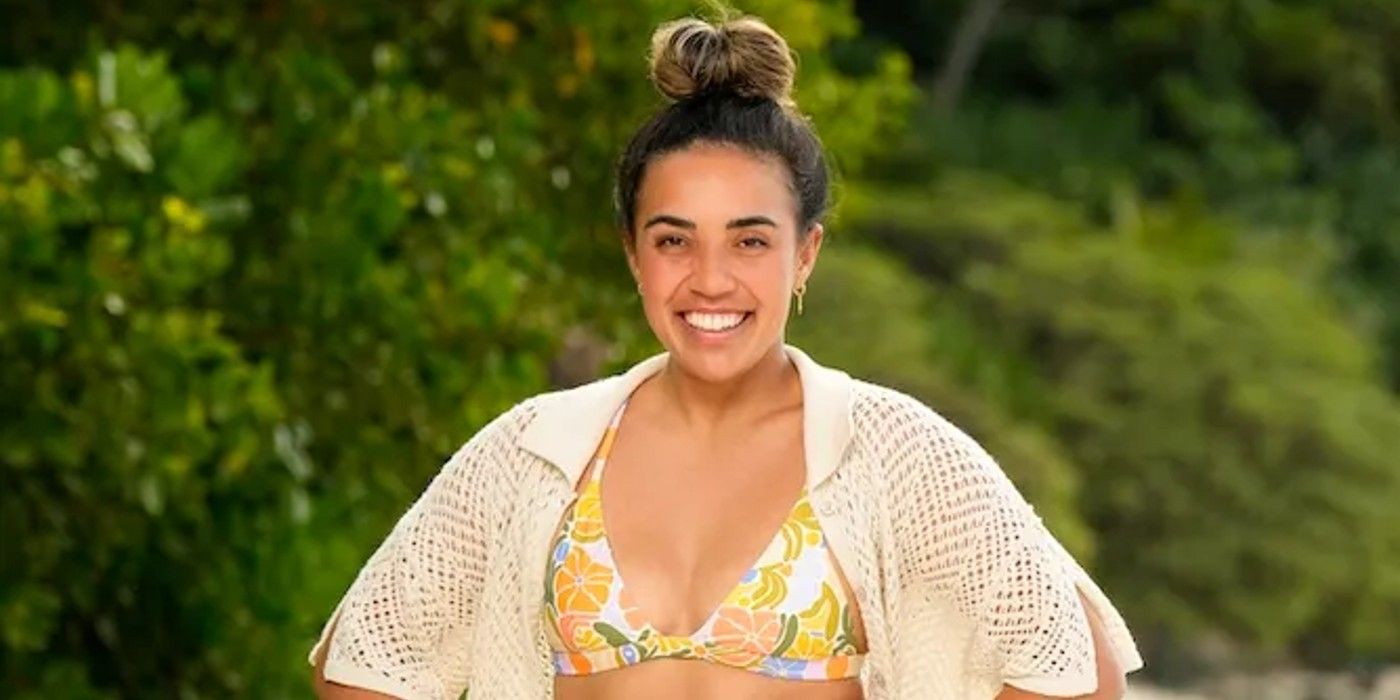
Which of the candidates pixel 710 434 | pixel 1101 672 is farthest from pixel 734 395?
pixel 1101 672

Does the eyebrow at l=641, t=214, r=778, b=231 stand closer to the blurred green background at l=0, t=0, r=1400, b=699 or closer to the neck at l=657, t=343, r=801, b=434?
the neck at l=657, t=343, r=801, b=434

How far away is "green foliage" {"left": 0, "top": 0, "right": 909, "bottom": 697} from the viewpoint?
20.2ft

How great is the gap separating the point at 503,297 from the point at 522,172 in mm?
735

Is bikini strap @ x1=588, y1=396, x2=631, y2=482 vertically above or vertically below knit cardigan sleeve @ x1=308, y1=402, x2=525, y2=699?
above

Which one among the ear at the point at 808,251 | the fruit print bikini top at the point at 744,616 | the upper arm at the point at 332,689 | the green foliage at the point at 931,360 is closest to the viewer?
the fruit print bikini top at the point at 744,616

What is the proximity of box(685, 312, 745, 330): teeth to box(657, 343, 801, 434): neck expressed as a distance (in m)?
0.07

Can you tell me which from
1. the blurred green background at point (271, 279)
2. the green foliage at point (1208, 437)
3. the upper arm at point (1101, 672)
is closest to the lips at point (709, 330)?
the upper arm at point (1101, 672)

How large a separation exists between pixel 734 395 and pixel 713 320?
0.35 ft

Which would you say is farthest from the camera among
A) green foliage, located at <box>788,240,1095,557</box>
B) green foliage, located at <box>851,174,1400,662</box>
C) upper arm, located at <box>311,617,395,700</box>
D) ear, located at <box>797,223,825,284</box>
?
green foliage, located at <box>851,174,1400,662</box>

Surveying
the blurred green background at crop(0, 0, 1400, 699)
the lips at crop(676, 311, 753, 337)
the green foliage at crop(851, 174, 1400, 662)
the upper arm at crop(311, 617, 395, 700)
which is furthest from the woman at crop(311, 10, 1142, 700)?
the green foliage at crop(851, 174, 1400, 662)

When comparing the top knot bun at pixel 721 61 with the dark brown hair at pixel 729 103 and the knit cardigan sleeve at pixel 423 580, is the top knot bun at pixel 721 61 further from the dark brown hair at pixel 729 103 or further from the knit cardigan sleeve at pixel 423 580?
the knit cardigan sleeve at pixel 423 580

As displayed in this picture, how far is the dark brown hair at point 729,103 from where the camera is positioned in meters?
3.76

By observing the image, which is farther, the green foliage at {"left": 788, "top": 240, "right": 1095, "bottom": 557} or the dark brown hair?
the green foliage at {"left": 788, "top": 240, "right": 1095, "bottom": 557}

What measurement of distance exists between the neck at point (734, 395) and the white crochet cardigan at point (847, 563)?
0.03 meters
